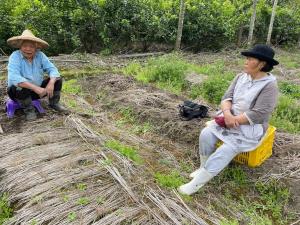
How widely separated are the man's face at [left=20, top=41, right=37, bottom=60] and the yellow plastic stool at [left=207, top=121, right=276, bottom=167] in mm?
2617

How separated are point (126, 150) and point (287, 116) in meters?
2.74

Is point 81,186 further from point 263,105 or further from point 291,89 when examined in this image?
point 291,89

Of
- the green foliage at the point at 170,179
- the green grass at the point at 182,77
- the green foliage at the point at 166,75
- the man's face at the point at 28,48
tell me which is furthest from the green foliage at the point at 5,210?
the green foliage at the point at 166,75

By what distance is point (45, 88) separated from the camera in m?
4.65

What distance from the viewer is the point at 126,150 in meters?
3.91

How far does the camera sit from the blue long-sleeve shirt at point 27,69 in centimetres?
443

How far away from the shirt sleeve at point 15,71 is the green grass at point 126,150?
1.41 meters

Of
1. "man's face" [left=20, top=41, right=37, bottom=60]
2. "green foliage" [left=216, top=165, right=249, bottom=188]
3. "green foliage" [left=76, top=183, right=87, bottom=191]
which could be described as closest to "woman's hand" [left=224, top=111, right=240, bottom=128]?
"green foliage" [left=216, top=165, right=249, bottom=188]

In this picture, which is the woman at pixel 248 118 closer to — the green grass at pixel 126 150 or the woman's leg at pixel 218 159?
the woman's leg at pixel 218 159

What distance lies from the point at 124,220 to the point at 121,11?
24.8 ft

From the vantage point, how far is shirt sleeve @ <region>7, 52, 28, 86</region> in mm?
4410

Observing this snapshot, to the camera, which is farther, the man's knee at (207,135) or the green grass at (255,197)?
the man's knee at (207,135)

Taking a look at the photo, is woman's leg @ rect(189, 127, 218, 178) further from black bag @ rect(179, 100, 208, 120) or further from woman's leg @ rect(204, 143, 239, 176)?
black bag @ rect(179, 100, 208, 120)

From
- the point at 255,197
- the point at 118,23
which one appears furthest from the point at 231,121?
the point at 118,23
